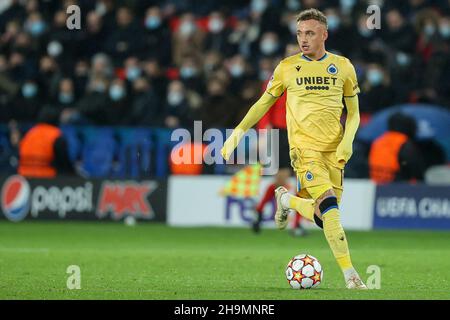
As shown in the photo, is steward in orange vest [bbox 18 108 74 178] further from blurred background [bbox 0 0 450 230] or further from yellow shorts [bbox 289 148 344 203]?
yellow shorts [bbox 289 148 344 203]

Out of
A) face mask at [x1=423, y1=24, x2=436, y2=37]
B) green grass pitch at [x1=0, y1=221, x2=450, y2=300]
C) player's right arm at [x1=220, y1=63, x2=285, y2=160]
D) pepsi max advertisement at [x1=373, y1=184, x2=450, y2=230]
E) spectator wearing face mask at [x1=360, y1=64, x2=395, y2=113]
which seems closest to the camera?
green grass pitch at [x1=0, y1=221, x2=450, y2=300]

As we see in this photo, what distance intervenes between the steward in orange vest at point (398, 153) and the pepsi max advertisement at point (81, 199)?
343cm

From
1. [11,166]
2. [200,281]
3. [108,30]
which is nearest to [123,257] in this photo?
[200,281]

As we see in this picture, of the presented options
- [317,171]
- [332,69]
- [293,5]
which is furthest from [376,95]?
[317,171]

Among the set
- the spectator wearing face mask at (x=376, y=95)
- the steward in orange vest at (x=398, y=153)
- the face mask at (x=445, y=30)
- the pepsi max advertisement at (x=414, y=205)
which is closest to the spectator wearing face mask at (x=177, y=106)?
the spectator wearing face mask at (x=376, y=95)

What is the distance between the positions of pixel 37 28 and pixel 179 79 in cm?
319

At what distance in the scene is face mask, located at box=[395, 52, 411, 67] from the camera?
20.9m

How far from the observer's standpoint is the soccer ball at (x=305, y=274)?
9695 millimetres

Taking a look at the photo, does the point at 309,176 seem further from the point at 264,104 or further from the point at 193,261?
the point at 193,261

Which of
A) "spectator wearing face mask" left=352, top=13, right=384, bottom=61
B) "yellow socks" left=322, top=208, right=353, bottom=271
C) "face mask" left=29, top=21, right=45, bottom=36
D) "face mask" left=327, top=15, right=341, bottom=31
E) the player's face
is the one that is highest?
"face mask" left=29, top=21, right=45, bottom=36

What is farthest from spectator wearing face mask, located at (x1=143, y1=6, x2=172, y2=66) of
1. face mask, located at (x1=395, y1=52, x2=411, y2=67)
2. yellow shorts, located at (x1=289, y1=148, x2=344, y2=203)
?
yellow shorts, located at (x1=289, y1=148, x2=344, y2=203)

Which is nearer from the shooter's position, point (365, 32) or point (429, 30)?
point (429, 30)

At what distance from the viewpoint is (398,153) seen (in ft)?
60.8

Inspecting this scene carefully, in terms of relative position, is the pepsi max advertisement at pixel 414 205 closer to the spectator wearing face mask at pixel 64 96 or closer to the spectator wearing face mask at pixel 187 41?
the spectator wearing face mask at pixel 187 41
